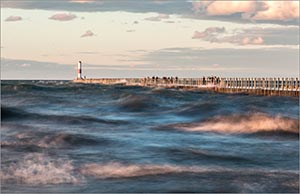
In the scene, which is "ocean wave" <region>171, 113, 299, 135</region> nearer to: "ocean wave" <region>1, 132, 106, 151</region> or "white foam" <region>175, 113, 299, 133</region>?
"white foam" <region>175, 113, 299, 133</region>

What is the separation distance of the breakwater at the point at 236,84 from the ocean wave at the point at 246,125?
24581mm

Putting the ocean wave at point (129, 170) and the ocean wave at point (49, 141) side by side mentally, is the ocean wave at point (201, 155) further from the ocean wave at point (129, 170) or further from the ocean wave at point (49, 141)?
the ocean wave at point (49, 141)

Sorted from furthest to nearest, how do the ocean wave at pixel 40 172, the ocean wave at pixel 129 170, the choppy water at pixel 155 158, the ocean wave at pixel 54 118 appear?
the ocean wave at pixel 54 118 → the ocean wave at pixel 129 170 → the ocean wave at pixel 40 172 → the choppy water at pixel 155 158

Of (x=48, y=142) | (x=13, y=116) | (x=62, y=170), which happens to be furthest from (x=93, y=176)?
(x=13, y=116)

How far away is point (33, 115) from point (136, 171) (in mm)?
21374

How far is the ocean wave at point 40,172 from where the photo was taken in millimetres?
12891

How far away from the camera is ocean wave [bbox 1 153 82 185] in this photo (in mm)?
12891

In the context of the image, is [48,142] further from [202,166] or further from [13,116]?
[13,116]

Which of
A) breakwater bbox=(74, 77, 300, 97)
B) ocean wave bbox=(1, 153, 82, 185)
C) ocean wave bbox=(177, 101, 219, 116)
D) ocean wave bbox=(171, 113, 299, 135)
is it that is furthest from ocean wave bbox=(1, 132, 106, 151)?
breakwater bbox=(74, 77, 300, 97)

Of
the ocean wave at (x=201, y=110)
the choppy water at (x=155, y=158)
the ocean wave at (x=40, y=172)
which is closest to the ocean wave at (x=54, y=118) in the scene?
the choppy water at (x=155, y=158)

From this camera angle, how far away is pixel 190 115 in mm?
36375

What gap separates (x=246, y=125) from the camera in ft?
88.9

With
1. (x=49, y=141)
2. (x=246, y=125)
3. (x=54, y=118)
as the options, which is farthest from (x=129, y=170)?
(x=54, y=118)

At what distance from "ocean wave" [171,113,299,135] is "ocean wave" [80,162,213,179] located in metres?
10.4
